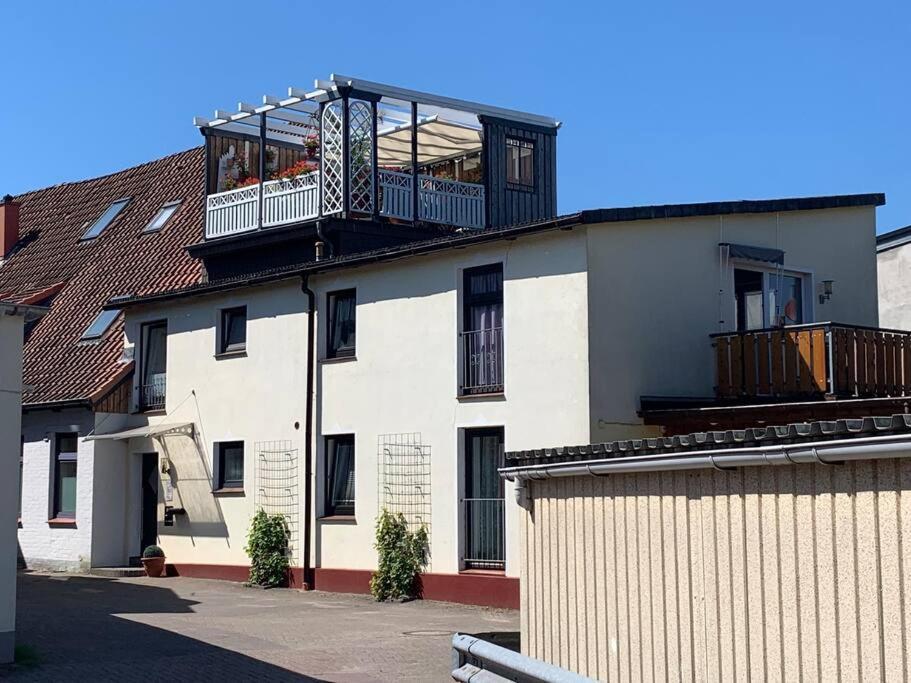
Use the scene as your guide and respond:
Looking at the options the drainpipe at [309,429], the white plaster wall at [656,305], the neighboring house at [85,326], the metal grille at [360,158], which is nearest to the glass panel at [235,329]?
the drainpipe at [309,429]

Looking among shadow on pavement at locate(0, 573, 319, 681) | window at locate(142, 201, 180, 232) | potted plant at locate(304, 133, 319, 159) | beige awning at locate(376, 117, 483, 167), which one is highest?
beige awning at locate(376, 117, 483, 167)

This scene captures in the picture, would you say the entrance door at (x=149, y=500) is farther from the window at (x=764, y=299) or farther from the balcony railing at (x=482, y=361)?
the window at (x=764, y=299)

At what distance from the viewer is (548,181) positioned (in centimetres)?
2959

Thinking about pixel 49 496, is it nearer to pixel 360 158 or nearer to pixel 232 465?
pixel 232 465

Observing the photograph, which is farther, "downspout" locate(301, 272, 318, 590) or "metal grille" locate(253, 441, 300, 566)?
"metal grille" locate(253, 441, 300, 566)

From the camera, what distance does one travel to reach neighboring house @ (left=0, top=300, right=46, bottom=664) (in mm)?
14250

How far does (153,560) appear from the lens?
2677 centimetres

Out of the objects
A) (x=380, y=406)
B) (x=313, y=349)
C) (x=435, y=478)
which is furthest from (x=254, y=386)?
(x=435, y=478)

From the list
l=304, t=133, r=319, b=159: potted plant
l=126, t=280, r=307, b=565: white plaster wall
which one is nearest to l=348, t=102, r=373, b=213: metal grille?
l=304, t=133, r=319, b=159: potted plant

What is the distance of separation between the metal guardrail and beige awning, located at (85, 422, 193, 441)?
14.4 metres

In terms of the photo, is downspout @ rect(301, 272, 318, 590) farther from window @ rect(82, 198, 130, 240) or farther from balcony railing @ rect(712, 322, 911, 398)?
window @ rect(82, 198, 130, 240)

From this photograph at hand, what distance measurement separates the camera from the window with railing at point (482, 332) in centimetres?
2123

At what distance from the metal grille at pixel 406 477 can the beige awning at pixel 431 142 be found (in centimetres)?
814

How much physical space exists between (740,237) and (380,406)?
20.8 ft
